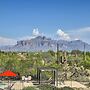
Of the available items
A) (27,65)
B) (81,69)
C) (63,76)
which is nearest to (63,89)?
(63,76)

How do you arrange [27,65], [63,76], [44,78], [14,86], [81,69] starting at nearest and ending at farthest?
[14,86] < [44,78] < [63,76] < [81,69] < [27,65]

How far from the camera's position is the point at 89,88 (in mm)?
42500

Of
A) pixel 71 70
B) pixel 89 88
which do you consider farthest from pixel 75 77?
pixel 89 88

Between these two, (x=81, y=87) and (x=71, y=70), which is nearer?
(x=81, y=87)

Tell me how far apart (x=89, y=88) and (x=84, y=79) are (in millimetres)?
12178

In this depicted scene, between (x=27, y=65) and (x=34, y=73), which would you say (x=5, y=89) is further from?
(x=27, y=65)

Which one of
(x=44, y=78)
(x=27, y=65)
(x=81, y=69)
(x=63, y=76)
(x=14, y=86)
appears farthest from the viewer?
(x=27, y=65)

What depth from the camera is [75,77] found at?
2271 inches

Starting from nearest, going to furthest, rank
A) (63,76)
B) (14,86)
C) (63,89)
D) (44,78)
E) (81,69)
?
1. (63,89)
2. (14,86)
3. (44,78)
4. (63,76)
5. (81,69)

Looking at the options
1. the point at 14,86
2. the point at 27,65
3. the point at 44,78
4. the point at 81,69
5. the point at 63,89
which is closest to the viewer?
the point at 63,89

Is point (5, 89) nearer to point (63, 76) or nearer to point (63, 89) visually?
point (63, 89)

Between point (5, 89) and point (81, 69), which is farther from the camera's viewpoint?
point (81, 69)

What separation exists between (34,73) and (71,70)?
26.7 feet

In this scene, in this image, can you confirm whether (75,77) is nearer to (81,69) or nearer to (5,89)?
(81,69)
